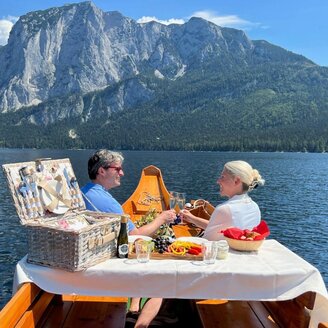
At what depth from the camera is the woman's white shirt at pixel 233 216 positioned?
512cm

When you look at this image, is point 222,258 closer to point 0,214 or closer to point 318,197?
point 0,214

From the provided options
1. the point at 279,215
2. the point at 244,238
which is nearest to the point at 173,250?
the point at 244,238

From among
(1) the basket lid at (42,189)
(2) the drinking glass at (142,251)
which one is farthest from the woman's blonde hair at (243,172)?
(1) the basket lid at (42,189)

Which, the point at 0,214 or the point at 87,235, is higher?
the point at 87,235

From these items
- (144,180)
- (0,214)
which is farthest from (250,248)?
(0,214)

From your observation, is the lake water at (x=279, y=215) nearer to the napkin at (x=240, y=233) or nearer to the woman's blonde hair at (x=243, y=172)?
the woman's blonde hair at (x=243, y=172)

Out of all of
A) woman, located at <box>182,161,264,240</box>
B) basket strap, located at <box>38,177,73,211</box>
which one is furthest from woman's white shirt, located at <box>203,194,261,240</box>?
basket strap, located at <box>38,177,73,211</box>

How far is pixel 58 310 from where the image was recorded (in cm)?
522

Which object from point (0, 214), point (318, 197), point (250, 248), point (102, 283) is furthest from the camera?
point (318, 197)

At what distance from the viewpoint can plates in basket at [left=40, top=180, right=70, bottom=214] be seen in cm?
474

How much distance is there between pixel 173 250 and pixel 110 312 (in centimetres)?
134

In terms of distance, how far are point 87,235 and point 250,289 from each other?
1589mm

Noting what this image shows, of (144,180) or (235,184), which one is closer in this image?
(235,184)

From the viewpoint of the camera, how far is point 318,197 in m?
45.6
